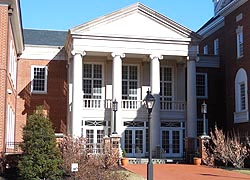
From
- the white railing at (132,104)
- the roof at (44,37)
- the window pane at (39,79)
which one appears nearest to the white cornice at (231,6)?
the white railing at (132,104)

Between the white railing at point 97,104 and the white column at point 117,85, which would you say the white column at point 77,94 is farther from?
the white column at point 117,85

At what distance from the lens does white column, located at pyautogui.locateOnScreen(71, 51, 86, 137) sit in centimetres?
3247

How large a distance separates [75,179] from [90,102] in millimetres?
17397

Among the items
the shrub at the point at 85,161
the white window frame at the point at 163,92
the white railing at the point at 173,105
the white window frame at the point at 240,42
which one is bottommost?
the shrub at the point at 85,161

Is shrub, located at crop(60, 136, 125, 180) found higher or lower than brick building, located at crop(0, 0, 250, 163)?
lower

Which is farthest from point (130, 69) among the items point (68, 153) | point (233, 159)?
point (68, 153)

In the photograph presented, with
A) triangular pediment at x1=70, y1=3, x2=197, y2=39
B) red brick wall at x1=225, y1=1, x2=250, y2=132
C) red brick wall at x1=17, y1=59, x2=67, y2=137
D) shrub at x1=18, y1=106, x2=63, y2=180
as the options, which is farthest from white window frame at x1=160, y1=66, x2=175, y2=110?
shrub at x1=18, y1=106, x2=63, y2=180

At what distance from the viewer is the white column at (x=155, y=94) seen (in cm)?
3319

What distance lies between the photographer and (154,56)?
3422 cm

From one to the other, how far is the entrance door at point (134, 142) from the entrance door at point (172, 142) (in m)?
1.83

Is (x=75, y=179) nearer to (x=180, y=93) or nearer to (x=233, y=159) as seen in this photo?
(x=233, y=159)

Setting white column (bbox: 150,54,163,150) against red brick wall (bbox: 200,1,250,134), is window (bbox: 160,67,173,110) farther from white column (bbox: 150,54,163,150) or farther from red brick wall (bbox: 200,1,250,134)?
red brick wall (bbox: 200,1,250,134)

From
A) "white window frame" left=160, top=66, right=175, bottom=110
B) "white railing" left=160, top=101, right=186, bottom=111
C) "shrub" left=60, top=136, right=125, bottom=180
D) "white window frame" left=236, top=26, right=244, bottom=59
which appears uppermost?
"white window frame" left=236, top=26, right=244, bottom=59

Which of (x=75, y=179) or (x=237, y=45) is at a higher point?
(x=237, y=45)
